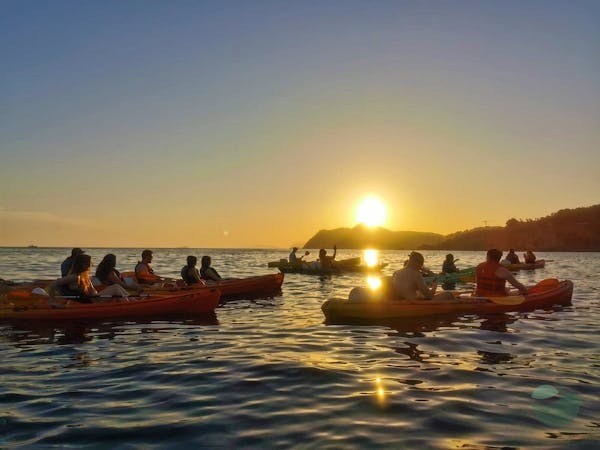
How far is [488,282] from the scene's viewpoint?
1672 centimetres

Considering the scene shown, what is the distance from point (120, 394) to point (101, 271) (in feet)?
34.0

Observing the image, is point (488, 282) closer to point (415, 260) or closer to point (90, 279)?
point (415, 260)

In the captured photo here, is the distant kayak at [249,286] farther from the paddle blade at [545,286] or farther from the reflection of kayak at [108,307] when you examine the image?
the paddle blade at [545,286]

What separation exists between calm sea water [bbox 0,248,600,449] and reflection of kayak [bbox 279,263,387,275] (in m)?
23.6

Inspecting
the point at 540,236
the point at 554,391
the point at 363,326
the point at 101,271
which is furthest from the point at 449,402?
the point at 540,236

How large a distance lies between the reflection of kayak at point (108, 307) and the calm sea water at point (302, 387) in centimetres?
112

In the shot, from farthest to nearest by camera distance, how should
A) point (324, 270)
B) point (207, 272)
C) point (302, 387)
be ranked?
point (324, 270)
point (207, 272)
point (302, 387)

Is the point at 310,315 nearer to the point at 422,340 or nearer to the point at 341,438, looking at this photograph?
the point at 422,340

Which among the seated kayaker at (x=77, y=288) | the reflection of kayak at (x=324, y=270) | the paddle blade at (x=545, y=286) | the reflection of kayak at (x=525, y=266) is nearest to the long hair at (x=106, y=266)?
the seated kayaker at (x=77, y=288)

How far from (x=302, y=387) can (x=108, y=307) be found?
31.0ft

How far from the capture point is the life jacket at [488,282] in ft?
54.3

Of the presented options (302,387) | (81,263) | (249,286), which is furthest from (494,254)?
(81,263)

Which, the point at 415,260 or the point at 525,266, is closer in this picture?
the point at 415,260

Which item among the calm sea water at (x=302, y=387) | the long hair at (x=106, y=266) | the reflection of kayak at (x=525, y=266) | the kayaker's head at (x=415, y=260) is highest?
the kayaker's head at (x=415, y=260)
